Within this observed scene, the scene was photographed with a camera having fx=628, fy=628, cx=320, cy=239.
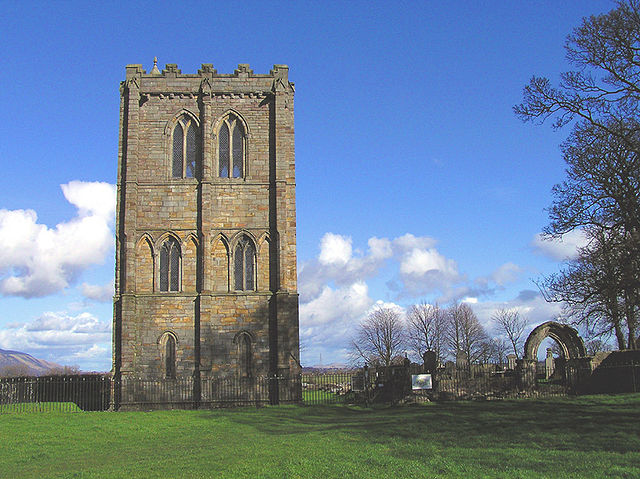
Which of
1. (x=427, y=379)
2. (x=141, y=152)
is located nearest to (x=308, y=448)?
(x=427, y=379)

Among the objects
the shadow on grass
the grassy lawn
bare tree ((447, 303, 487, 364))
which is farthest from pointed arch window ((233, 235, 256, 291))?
bare tree ((447, 303, 487, 364))

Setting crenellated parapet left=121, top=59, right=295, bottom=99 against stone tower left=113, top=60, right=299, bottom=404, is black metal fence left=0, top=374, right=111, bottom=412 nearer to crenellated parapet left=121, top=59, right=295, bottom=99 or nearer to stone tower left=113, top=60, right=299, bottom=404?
stone tower left=113, top=60, right=299, bottom=404

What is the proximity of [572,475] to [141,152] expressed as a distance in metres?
26.0

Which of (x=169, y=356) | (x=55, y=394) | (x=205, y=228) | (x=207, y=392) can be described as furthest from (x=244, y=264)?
(x=55, y=394)

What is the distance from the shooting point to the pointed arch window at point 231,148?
105ft

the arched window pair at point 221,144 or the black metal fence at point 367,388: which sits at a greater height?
the arched window pair at point 221,144

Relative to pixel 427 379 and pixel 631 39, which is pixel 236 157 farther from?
pixel 631 39

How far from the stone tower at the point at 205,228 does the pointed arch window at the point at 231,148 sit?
0.05 meters

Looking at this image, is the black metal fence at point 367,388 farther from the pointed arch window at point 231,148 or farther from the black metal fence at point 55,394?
the pointed arch window at point 231,148

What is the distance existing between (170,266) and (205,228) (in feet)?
8.33

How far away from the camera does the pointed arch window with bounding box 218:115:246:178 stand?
3200 cm

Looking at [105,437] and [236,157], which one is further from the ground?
[236,157]

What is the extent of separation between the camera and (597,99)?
68.4 feet

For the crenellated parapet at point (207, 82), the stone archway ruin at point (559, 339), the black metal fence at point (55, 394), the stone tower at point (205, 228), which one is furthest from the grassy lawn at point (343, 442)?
the crenellated parapet at point (207, 82)
